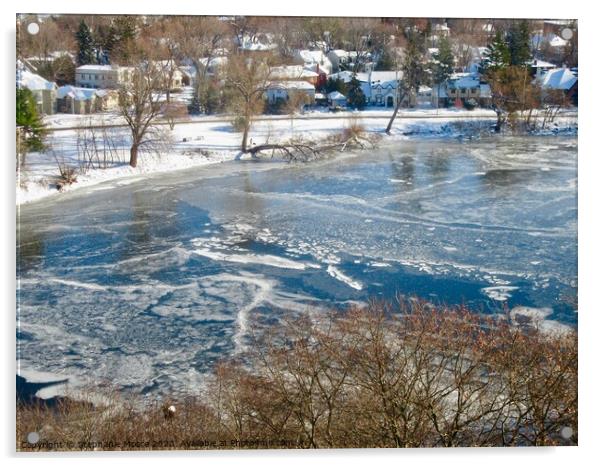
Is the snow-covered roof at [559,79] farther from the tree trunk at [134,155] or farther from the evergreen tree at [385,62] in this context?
the tree trunk at [134,155]

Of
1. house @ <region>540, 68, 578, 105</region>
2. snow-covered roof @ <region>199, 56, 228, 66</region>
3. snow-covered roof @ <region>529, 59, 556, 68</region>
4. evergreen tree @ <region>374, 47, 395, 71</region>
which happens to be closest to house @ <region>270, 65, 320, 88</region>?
snow-covered roof @ <region>199, 56, 228, 66</region>

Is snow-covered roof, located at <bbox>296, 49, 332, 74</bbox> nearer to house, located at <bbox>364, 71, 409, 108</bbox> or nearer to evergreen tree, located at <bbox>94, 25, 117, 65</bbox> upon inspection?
house, located at <bbox>364, 71, 409, 108</bbox>

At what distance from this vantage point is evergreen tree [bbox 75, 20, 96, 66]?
22.8ft

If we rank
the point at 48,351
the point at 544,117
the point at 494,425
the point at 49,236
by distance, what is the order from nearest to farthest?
the point at 494,425, the point at 48,351, the point at 49,236, the point at 544,117

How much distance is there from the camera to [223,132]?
7.97m

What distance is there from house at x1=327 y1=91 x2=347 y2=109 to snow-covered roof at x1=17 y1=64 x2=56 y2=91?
2442mm

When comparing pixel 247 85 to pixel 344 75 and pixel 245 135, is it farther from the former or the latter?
pixel 344 75

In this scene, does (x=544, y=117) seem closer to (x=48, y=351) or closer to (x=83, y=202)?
(x=83, y=202)

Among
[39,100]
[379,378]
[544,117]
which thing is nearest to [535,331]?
[379,378]

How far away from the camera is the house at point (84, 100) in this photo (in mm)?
7359

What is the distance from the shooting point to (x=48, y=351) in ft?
21.9

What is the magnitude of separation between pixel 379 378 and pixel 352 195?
231 centimetres

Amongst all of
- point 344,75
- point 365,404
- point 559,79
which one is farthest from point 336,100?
point 365,404

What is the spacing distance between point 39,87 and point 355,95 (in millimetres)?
2751
